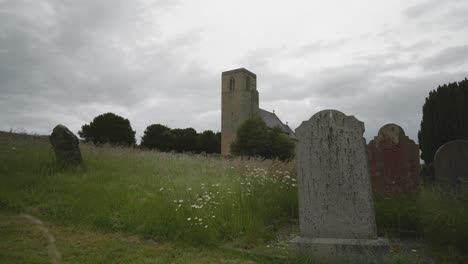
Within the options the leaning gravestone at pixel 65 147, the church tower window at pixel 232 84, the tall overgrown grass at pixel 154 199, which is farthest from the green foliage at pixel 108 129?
the tall overgrown grass at pixel 154 199

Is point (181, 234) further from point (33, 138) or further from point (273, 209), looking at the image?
point (33, 138)

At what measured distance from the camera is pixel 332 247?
3650 millimetres

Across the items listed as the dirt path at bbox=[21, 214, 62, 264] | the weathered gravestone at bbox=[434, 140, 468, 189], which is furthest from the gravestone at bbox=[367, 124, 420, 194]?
the dirt path at bbox=[21, 214, 62, 264]

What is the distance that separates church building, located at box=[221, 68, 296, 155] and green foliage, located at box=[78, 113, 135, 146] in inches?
487

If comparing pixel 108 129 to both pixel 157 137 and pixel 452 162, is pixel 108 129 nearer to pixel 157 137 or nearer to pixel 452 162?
pixel 157 137

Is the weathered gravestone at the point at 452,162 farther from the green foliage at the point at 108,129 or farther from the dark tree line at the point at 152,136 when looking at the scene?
the green foliage at the point at 108,129

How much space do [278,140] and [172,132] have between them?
69.6ft

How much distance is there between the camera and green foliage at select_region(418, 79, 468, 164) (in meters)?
12.2

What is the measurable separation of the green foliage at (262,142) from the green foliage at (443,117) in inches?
563

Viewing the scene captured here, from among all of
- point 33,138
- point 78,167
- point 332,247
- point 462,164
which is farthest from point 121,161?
point 462,164

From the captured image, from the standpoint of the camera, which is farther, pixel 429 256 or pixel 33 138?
pixel 33 138

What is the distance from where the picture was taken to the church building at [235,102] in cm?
3903

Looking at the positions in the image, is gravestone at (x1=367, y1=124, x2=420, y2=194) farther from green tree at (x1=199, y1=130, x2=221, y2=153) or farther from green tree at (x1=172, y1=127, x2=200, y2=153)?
green tree at (x1=199, y1=130, x2=221, y2=153)

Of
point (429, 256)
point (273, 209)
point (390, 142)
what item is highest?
point (390, 142)
